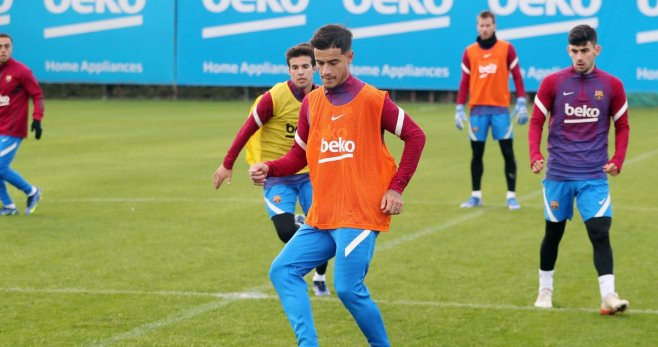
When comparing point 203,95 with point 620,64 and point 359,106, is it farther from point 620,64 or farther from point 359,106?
point 359,106

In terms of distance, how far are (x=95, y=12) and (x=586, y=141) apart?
28990 mm

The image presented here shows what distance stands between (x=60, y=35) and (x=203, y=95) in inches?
183

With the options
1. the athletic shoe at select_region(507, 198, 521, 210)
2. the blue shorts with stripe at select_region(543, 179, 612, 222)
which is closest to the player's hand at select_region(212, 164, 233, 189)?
the blue shorts with stripe at select_region(543, 179, 612, 222)

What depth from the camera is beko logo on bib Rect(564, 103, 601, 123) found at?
8648 mm

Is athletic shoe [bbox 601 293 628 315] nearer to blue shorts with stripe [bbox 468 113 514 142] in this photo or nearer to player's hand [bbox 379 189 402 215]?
player's hand [bbox 379 189 402 215]

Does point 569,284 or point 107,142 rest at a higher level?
point 569,284

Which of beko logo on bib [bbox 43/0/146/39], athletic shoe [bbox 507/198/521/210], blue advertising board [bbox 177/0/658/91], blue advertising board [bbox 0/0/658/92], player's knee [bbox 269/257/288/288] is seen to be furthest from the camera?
beko logo on bib [bbox 43/0/146/39]

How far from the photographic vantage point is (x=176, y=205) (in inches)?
587

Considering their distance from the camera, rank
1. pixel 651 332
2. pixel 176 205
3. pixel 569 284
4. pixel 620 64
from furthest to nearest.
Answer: pixel 620 64 → pixel 176 205 → pixel 569 284 → pixel 651 332

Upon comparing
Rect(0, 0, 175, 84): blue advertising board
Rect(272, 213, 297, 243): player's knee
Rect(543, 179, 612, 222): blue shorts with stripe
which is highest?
Rect(543, 179, 612, 222): blue shorts with stripe

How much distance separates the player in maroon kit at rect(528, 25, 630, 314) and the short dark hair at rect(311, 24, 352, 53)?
8.19 ft

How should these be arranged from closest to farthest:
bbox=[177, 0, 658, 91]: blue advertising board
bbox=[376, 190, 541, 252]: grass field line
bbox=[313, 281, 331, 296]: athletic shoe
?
bbox=[313, 281, 331, 296]: athletic shoe, bbox=[376, 190, 541, 252]: grass field line, bbox=[177, 0, 658, 91]: blue advertising board

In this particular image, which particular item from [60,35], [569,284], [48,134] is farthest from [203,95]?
[569,284]

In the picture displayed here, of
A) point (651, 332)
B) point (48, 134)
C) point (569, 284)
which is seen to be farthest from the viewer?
point (48, 134)
